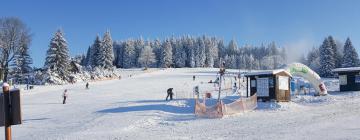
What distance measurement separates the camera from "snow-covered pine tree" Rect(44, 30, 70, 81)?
2803 inches

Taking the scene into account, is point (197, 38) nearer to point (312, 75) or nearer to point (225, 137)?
point (312, 75)

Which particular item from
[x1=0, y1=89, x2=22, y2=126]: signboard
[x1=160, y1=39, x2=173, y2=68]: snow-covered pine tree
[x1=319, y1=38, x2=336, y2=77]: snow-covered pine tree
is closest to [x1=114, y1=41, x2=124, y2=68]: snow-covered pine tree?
[x1=160, y1=39, x2=173, y2=68]: snow-covered pine tree

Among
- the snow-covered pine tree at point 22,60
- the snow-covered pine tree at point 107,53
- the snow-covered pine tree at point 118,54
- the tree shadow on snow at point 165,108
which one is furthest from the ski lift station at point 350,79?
the snow-covered pine tree at point 118,54

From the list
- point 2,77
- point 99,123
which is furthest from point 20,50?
point 99,123

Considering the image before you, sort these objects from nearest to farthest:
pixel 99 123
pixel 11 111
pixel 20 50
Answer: pixel 11 111
pixel 99 123
pixel 20 50

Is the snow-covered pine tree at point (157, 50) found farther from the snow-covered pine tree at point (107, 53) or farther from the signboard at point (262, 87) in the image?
the signboard at point (262, 87)

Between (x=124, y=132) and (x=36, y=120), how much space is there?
34.2ft

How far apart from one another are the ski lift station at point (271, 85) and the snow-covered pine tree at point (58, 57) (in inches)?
1620

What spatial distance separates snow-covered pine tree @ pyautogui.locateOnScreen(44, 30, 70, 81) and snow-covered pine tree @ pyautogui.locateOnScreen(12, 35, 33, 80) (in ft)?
25.4

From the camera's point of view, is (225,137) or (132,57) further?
(132,57)

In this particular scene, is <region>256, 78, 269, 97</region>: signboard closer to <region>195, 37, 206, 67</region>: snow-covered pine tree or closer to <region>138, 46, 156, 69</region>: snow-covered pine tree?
<region>138, 46, 156, 69</region>: snow-covered pine tree

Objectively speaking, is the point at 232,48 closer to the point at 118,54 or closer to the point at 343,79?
the point at 118,54

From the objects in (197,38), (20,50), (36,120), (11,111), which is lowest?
(36,120)

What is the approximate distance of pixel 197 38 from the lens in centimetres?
17138
